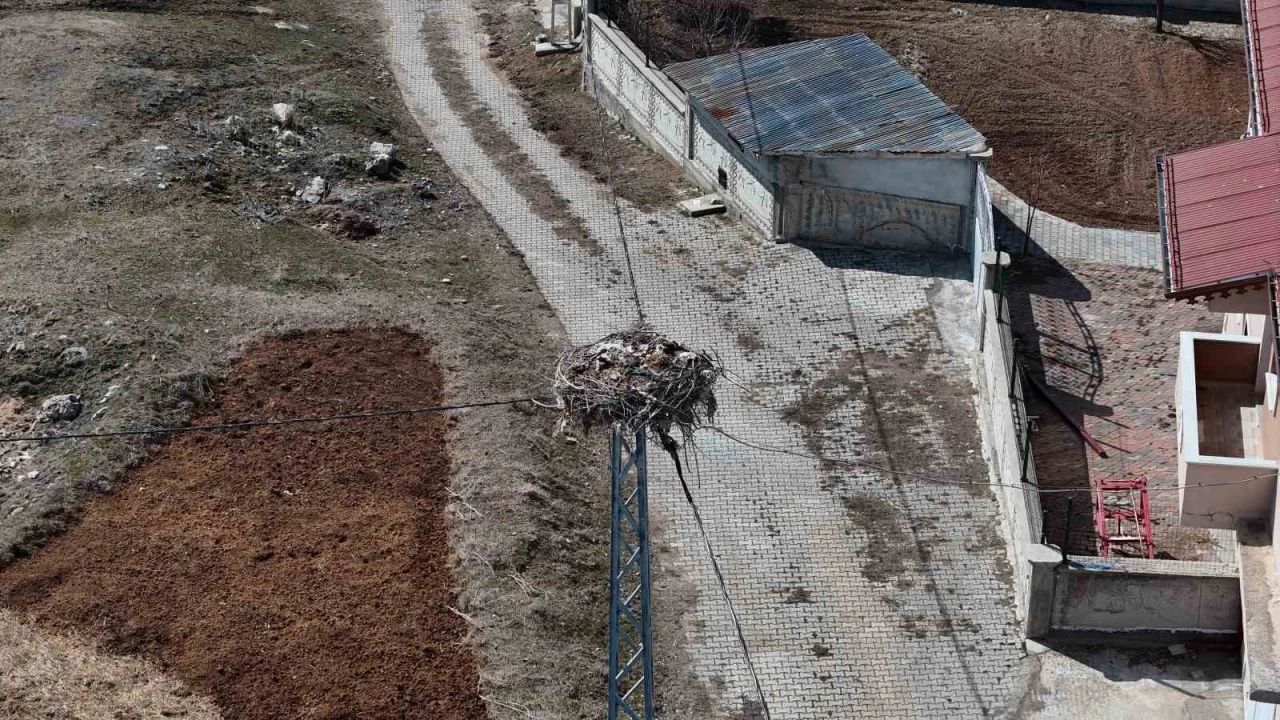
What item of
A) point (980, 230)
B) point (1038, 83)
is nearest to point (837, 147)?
point (980, 230)

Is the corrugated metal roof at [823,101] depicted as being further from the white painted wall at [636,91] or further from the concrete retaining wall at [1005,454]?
the concrete retaining wall at [1005,454]

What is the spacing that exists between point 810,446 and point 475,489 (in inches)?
197

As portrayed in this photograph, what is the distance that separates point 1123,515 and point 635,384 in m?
8.17

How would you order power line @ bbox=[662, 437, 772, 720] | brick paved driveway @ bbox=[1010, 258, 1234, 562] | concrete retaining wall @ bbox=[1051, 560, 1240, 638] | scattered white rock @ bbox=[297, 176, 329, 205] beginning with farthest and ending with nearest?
scattered white rock @ bbox=[297, 176, 329, 205]
brick paved driveway @ bbox=[1010, 258, 1234, 562]
power line @ bbox=[662, 437, 772, 720]
concrete retaining wall @ bbox=[1051, 560, 1240, 638]

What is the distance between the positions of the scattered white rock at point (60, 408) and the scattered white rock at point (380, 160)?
897 centimetres

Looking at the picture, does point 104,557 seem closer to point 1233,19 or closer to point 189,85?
point 189,85

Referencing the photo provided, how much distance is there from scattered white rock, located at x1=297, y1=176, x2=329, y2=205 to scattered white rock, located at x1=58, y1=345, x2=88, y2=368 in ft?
21.6

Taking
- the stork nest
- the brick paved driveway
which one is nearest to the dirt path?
the brick paved driveway

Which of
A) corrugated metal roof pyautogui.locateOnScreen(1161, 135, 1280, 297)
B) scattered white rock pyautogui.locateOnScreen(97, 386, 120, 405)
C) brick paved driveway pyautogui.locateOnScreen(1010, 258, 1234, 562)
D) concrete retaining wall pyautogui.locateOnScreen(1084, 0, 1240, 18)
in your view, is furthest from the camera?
concrete retaining wall pyautogui.locateOnScreen(1084, 0, 1240, 18)

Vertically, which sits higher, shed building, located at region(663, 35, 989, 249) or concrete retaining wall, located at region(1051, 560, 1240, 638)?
shed building, located at region(663, 35, 989, 249)

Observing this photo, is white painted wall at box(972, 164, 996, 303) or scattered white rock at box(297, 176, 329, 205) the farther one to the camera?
scattered white rock at box(297, 176, 329, 205)

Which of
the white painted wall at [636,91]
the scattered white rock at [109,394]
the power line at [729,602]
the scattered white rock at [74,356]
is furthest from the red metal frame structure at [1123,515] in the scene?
the scattered white rock at [74,356]

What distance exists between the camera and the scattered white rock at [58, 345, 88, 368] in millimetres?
22750

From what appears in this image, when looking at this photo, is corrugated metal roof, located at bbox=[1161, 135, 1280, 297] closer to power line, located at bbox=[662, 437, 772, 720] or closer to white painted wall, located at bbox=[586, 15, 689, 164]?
power line, located at bbox=[662, 437, 772, 720]
